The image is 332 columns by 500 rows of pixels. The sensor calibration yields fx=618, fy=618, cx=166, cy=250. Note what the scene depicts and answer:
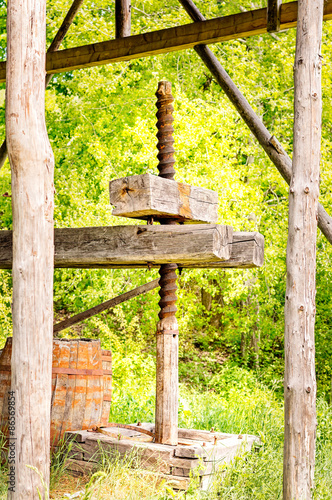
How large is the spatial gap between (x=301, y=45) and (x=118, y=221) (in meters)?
6.07

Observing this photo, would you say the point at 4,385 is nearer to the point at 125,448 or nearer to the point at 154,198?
the point at 125,448

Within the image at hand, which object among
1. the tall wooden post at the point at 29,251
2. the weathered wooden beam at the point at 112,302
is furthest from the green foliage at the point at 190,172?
the tall wooden post at the point at 29,251

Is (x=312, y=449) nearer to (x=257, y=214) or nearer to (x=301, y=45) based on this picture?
(x=301, y=45)

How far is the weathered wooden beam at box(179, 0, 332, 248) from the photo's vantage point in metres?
5.14

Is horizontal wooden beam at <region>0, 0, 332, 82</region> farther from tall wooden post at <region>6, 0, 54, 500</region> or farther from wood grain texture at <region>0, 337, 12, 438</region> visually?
wood grain texture at <region>0, 337, 12, 438</region>

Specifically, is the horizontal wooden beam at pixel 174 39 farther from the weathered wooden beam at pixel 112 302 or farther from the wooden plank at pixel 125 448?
the wooden plank at pixel 125 448

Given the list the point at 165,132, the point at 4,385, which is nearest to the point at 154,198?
the point at 165,132

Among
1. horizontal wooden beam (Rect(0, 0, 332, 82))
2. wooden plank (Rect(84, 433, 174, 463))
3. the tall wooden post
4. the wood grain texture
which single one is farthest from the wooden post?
the wood grain texture

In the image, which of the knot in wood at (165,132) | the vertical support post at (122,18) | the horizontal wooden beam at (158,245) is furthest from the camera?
the vertical support post at (122,18)

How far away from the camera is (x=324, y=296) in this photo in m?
9.83

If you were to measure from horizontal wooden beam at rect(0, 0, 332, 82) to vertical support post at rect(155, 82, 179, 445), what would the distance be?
3.76 ft

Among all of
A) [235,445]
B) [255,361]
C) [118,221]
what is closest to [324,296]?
[255,361]

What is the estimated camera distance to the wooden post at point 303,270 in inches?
154

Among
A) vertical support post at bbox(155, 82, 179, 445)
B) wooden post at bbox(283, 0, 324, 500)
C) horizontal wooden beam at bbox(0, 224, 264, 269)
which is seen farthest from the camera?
vertical support post at bbox(155, 82, 179, 445)
